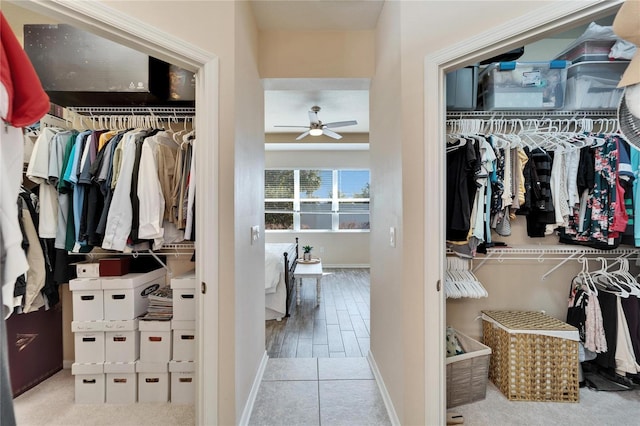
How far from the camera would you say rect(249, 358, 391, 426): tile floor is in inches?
68.2

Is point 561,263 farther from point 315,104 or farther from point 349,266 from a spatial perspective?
point 349,266

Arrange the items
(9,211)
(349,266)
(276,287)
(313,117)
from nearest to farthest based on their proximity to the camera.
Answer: (9,211) → (276,287) → (313,117) → (349,266)

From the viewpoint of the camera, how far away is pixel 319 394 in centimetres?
196

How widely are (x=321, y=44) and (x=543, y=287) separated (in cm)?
270

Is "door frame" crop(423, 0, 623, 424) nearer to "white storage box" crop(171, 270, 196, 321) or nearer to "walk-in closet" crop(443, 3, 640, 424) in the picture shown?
"walk-in closet" crop(443, 3, 640, 424)

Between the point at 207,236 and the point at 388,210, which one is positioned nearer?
the point at 207,236

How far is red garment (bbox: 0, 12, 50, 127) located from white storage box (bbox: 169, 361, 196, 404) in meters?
1.72

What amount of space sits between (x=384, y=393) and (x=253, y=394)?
0.90 m

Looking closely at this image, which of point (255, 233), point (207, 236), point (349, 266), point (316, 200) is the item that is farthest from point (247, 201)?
point (349, 266)

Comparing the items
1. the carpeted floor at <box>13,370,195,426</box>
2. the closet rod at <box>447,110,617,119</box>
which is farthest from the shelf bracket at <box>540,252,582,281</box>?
the carpeted floor at <box>13,370,195,426</box>

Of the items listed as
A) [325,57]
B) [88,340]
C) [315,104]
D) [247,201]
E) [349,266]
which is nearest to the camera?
[247,201]

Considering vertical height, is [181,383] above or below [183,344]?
below

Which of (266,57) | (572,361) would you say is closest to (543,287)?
(572,361)

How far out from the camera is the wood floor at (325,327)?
8.39ft
